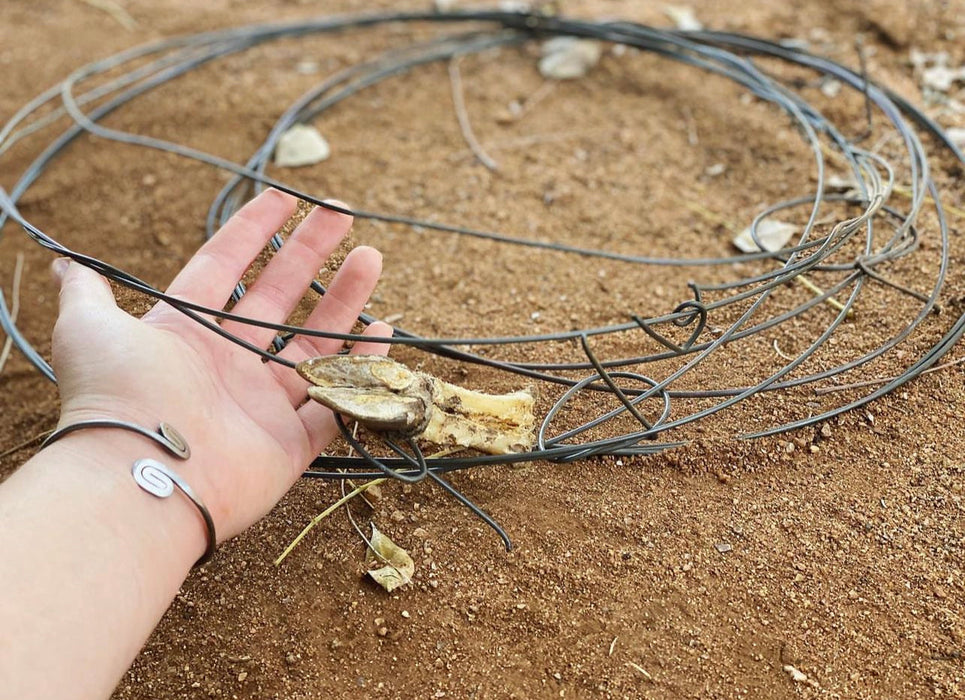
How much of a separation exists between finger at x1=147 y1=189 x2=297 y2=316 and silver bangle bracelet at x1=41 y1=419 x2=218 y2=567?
30cm

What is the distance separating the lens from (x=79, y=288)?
136 cm

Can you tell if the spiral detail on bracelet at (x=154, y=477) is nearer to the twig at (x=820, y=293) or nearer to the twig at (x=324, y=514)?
the twig at (x=324, y=514)

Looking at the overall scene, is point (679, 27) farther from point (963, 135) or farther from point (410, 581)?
point (410, 581)

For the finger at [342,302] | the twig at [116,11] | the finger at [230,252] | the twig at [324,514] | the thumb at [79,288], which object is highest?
the twig at [116,11]

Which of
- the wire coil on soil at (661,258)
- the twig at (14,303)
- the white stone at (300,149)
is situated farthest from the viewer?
the white stone at (300,149)

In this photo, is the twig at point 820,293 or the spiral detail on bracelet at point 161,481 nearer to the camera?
the spiral detail on bracelet at point 161,481

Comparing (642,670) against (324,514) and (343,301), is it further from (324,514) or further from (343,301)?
(343,301)

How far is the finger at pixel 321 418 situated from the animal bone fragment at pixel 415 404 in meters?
0.07

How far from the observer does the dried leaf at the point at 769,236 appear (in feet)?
6.86

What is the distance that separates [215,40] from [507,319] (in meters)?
1.60

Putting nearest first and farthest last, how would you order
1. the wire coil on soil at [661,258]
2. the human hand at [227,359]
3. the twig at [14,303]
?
the human hand at [227,359]
the wire coil on soil at [661,258]
the twig at [14,303]

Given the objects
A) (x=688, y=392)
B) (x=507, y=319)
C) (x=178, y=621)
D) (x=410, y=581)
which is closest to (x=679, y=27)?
(x=507, y=319)

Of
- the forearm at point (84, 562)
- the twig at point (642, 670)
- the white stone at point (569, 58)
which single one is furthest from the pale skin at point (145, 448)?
the white stone at point (569, 58)

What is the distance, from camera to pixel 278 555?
1.48 m
